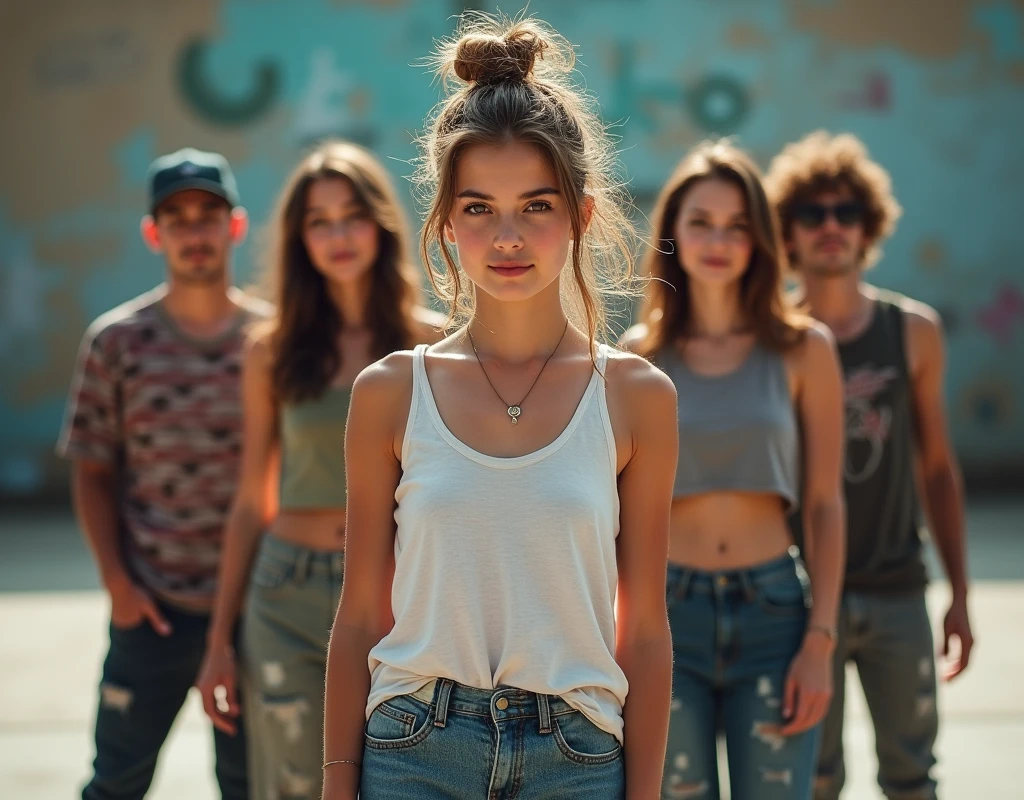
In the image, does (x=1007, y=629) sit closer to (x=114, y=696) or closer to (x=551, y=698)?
(x=114, y=696)

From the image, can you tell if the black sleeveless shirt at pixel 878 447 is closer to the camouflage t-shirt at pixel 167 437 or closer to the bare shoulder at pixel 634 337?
the bare shoulder at pixel 634 337

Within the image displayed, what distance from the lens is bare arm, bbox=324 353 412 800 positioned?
7.11 feet

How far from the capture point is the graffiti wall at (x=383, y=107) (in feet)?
35.2

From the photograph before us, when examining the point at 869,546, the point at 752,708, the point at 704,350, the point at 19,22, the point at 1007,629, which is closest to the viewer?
the point at 752,708

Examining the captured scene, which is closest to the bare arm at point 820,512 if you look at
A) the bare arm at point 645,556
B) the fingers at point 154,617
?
the bare arm at point 645,556

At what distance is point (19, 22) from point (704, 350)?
9.04m

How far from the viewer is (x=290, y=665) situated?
322 cm

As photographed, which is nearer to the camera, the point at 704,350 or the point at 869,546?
the point at 704,350

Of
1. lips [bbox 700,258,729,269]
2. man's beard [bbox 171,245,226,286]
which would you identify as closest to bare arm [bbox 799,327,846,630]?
lips [bbox 700,258,729,269]

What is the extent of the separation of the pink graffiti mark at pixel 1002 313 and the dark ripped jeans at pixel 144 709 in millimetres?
8793

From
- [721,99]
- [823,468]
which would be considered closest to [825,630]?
[823,468]

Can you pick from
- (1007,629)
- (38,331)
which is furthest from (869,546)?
(38,331)

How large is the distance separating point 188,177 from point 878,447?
2093mm

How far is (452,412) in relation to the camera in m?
2.19
